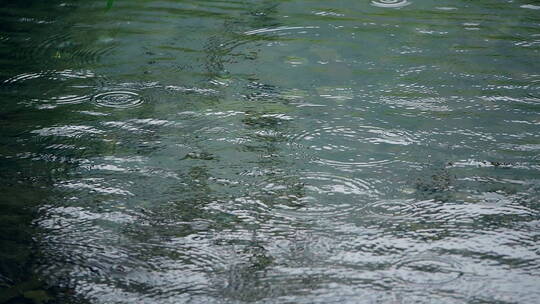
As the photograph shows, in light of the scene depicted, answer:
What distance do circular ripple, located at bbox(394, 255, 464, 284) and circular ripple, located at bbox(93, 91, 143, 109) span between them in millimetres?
1767

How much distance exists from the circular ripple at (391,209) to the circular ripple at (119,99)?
145 centimetres

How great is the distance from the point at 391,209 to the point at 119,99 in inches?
64.6

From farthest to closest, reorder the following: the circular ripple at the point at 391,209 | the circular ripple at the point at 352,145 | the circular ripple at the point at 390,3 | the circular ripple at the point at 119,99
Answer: the circular ripple at the point at 390,3
the circular ripple at the point at 119,99
the circular ripple at the point at 352,145
the circular ripple at the point at 391,209

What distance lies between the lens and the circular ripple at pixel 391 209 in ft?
9.14

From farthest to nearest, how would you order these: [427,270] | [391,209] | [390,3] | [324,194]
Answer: [390,3], [324,194], [391,209], [427,270]

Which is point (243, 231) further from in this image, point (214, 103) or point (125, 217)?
point (214, 103)

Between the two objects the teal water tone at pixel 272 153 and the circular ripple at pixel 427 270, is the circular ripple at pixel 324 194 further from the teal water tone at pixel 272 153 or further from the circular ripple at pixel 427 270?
the circular ripple at pixel 427 270

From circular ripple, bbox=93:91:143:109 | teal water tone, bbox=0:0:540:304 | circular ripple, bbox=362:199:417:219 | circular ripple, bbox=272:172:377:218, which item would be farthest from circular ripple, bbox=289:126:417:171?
circular ripple, bbox=93:91:143:109

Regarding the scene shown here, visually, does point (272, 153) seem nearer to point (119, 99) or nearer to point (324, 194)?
point (324, 194)

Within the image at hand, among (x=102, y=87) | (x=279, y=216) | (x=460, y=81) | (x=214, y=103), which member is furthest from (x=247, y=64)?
(x=279, y=216)

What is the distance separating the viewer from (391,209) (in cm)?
282

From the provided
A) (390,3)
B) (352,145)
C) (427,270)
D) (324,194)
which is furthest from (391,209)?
(390,3)

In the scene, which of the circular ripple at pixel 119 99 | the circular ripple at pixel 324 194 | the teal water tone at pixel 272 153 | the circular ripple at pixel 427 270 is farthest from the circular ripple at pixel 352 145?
the circular ripple at pixel 119 99

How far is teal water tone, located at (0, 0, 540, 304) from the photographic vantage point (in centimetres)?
249
